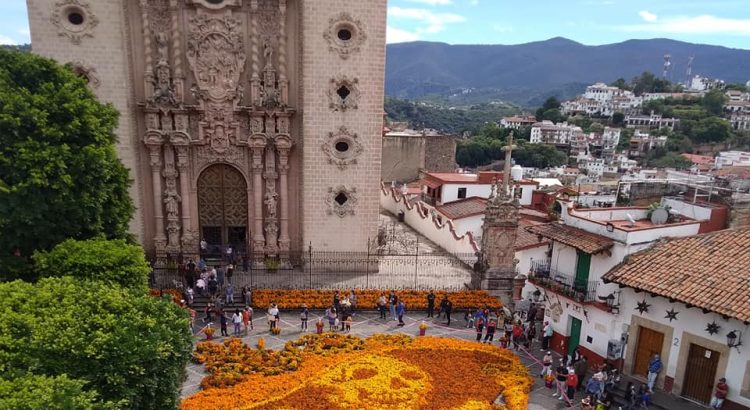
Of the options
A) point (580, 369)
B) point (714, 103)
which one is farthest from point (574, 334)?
point (714, 103)

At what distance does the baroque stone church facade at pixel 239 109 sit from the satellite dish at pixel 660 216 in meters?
13.8

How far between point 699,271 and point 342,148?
17.7 metres

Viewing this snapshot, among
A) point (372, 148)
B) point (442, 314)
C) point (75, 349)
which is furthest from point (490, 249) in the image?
point (75, 349)

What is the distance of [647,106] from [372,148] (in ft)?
497

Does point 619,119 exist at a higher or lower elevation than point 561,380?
higher

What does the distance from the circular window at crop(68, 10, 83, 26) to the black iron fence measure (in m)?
13.2

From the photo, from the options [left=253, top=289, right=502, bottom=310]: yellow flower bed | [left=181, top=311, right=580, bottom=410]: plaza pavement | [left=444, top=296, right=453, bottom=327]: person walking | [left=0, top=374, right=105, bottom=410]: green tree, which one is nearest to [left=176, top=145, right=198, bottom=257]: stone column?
[left=253, top=289, right=502, bottom=310]: yellow flower bed

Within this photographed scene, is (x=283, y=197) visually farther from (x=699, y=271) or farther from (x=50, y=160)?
(x=699, y=271)

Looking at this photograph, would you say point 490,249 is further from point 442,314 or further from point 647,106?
point 647,106

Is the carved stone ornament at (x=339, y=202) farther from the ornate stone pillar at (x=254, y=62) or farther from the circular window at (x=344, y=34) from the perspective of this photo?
the circular window at (x=344, y=34)

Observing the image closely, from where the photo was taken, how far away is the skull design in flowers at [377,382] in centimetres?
1666

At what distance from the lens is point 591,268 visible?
20250mm

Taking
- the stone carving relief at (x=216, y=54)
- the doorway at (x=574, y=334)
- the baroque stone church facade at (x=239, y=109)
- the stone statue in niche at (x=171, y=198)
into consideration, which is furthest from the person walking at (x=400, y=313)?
the stone carving relief at (x=216, y=54)

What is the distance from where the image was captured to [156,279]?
1056 inches
